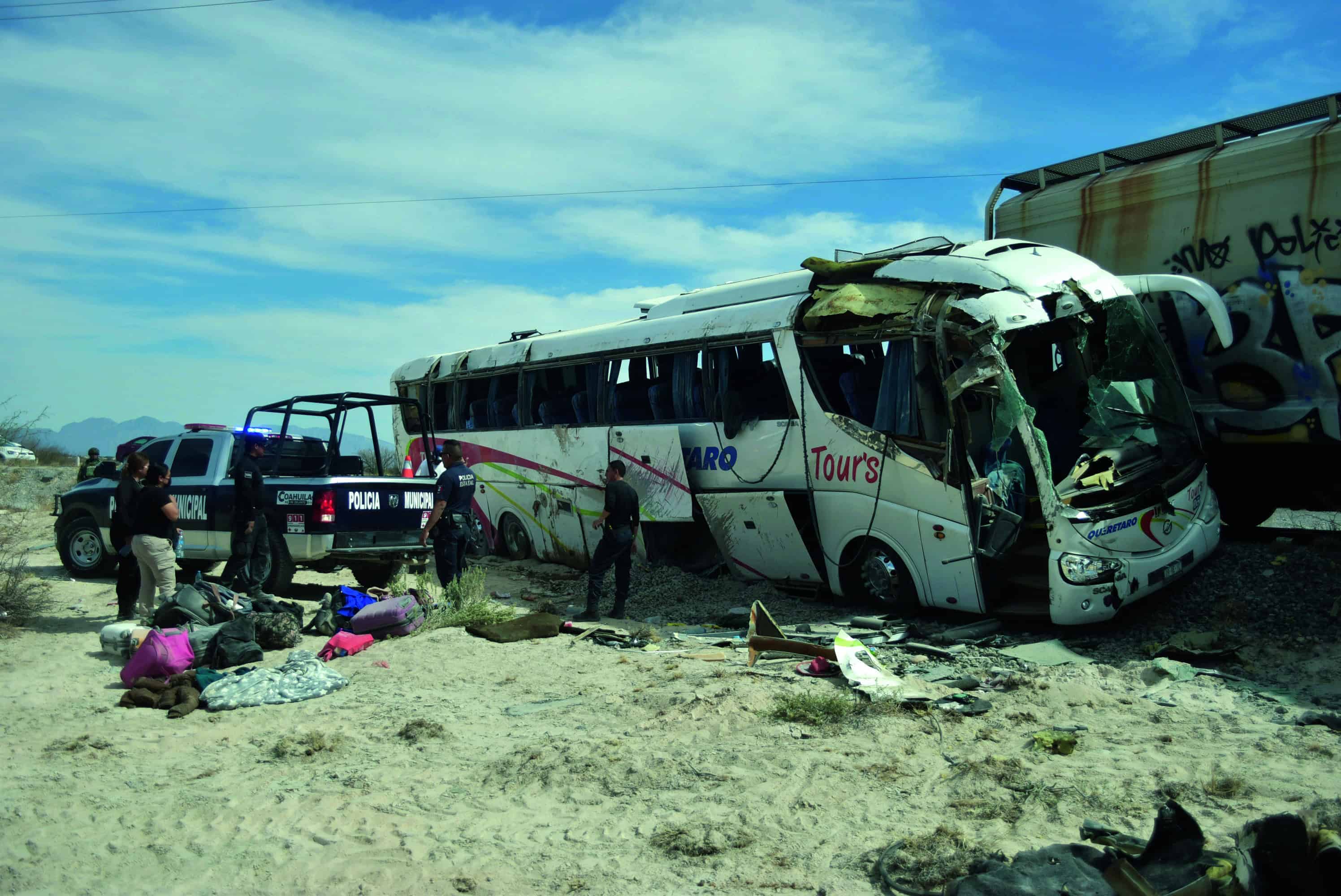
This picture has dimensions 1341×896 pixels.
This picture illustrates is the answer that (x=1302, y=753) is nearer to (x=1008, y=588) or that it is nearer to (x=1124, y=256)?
(x=1008, y=588)

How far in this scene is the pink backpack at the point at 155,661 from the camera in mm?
7922

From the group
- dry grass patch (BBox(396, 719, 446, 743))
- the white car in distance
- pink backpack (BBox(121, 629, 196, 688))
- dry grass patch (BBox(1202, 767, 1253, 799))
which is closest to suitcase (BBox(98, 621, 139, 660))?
pink backpack (BBox(121, 629, 196, 688))

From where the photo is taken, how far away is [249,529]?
10.5 meters

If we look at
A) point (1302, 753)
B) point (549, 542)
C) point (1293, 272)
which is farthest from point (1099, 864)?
point (549, 542)

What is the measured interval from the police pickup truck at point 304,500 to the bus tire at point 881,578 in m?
4.89

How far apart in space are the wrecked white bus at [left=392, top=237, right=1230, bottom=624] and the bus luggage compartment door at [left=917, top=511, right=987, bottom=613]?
0.02 metres

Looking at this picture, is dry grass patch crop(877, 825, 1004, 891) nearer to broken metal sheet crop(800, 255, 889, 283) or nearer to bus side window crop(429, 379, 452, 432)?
broken metal sheet crop(800, 255, 889, 283)

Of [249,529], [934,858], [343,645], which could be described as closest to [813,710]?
[934,858]

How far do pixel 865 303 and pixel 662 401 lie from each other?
10.3 feet

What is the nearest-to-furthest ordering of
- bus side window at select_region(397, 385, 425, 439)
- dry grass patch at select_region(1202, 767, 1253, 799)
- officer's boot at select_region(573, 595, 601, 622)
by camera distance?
dry grass patch at select_region(1202, 767, 1253, 799), officer's boot at select_region(573, 595, 601, 622), bus side window at select_region(397, 385, 425, 439)

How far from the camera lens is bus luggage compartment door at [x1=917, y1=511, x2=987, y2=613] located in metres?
8.26

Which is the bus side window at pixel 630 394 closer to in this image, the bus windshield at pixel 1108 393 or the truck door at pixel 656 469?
the truck door at pixel 656 469

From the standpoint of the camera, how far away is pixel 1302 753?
17.4ft

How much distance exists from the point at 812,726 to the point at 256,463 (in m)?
7.16
